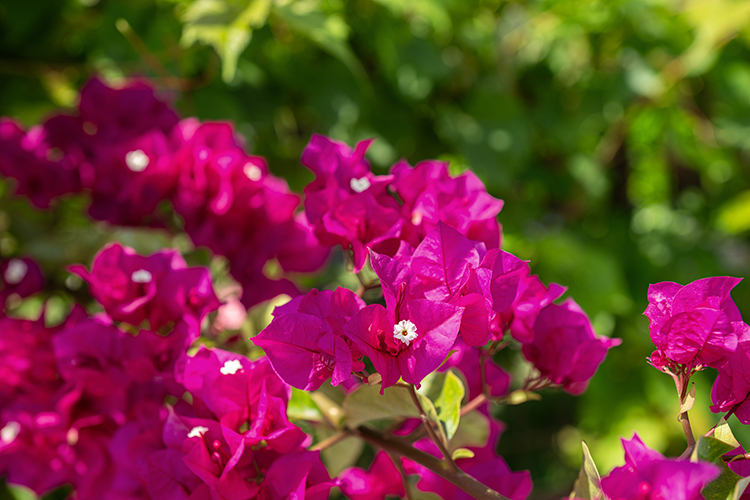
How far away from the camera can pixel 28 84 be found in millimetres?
849

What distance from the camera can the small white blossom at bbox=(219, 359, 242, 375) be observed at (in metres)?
0.33

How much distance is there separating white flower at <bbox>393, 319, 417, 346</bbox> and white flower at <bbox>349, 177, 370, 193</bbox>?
12 cm

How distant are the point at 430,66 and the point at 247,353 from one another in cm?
46

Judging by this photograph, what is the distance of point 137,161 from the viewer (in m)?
0.53

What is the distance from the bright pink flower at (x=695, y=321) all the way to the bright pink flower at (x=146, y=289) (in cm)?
28

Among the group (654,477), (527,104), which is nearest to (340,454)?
(654,477)

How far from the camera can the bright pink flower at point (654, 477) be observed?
221 millimetres

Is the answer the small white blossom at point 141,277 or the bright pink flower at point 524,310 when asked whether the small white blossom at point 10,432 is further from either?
the bright pink flower at point 524,310

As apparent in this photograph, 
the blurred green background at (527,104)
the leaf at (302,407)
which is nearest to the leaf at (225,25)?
the blurred green background at (527,104)

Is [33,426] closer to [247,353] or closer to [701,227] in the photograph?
[247,353]

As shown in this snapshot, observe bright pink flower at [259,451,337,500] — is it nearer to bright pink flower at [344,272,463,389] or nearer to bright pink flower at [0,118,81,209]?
bright pink flower at [344,272,463,389]

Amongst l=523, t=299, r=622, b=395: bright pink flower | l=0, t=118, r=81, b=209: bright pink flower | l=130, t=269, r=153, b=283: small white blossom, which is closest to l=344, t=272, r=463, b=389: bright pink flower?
l=523, t=299, r=622, b=395: bright pink flower

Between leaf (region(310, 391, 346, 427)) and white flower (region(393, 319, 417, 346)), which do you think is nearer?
white flower (region(393, 319, 417, 346))

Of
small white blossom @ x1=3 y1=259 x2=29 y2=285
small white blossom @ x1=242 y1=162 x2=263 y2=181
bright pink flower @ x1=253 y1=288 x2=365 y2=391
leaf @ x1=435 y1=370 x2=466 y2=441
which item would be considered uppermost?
bright pink flower @ x1=253 y1=288 x2=365 y2=391
